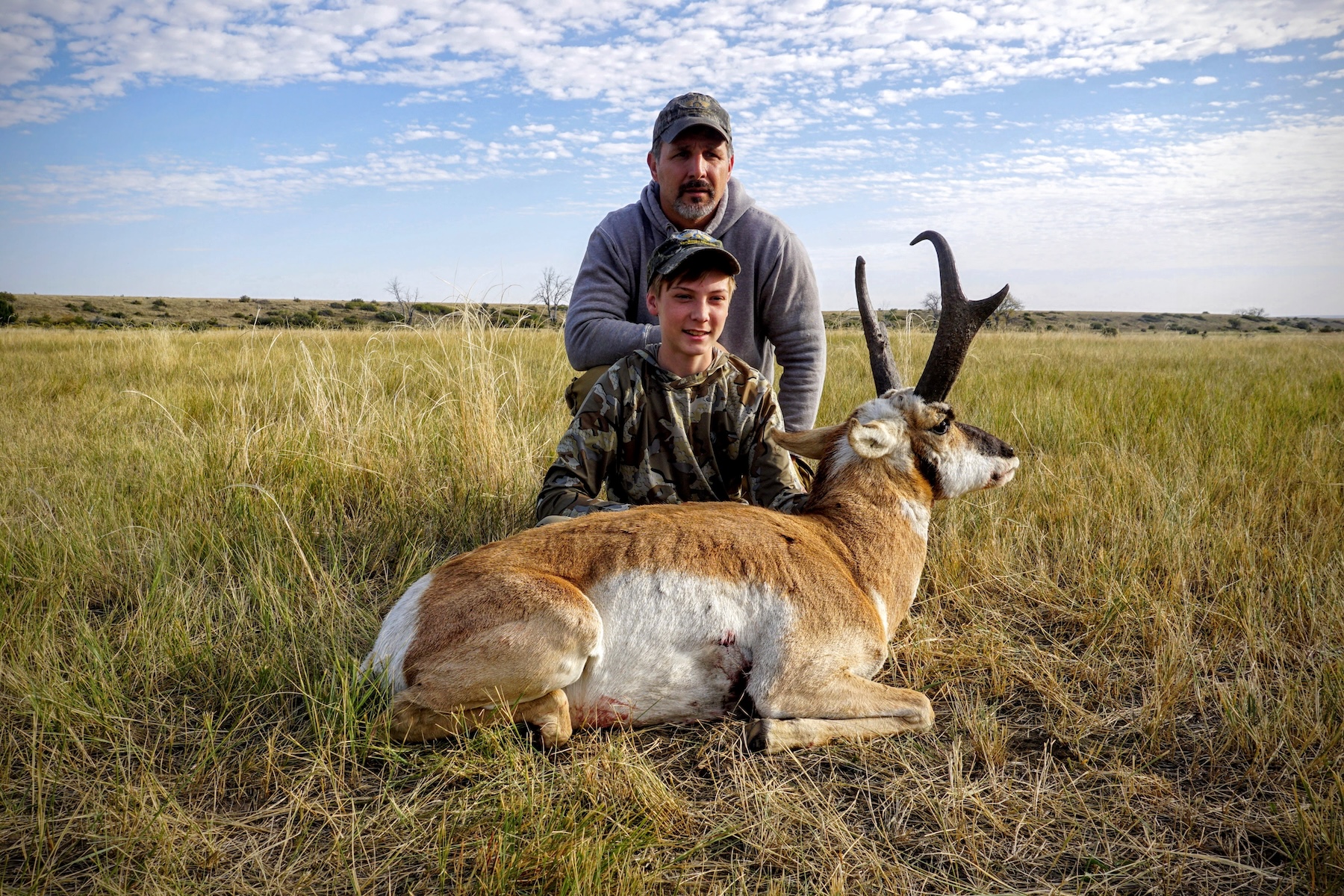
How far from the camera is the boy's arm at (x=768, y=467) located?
480 cm

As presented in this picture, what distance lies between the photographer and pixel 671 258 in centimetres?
455

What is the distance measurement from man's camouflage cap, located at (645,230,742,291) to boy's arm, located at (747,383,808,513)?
0.84m

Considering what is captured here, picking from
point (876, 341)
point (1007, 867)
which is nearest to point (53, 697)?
point (1007, 867)

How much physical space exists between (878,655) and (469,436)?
380 cm

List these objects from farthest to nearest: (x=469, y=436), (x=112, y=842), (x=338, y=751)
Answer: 1. (x=469, y=436)
2. (x=338, y=751)
3. (x=112, y=842)

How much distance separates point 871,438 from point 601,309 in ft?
9.73

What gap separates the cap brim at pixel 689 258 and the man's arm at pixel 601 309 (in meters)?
1.11

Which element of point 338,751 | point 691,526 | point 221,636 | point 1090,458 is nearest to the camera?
point 338,751

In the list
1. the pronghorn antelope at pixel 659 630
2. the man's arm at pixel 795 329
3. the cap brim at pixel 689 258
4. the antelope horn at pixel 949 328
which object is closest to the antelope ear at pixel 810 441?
the pronghorn antelope at pixel 659 630

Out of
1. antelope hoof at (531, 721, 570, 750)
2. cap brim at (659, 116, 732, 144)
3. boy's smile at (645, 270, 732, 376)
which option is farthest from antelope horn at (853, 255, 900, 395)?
antelope hoof at (531, 721, 570, 750)

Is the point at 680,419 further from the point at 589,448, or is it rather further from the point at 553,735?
the point at 553,735

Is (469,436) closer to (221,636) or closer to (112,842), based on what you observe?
(221,636)

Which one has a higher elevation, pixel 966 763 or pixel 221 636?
pixel 221 636

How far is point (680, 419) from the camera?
482cm
